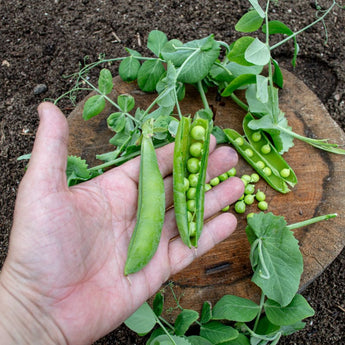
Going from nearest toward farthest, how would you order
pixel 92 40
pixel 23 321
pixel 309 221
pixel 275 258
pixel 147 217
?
pixel 23 321
pixel 147 217
pixel 275 258
pixel 309 221
pixel 92 40

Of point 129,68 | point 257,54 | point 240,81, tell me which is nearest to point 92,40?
point 129,68

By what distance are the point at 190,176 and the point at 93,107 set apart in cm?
77

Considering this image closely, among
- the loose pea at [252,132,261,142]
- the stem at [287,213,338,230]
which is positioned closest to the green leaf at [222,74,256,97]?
the loose pea at [252,132,261,142]

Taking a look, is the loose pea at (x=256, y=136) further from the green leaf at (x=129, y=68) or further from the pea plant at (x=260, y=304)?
the green leaf at (x=129, y=68)

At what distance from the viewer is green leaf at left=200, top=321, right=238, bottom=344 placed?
1.95 meters

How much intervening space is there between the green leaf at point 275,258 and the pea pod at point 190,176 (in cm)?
34

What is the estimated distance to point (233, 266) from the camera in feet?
7.25

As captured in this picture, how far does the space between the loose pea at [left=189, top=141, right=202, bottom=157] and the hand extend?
17.7 inches

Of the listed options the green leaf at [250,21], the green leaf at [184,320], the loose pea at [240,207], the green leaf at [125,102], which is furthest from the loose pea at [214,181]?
the green leaf at [250,21]

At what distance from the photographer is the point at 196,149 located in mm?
2064

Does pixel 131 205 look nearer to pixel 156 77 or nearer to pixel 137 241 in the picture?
pixel 137 241

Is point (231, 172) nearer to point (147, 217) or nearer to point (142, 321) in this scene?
point (147, 217)

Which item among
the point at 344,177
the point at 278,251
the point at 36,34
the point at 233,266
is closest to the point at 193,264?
the point at 233,266

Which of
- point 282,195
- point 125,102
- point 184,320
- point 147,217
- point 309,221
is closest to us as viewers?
point 147,217
